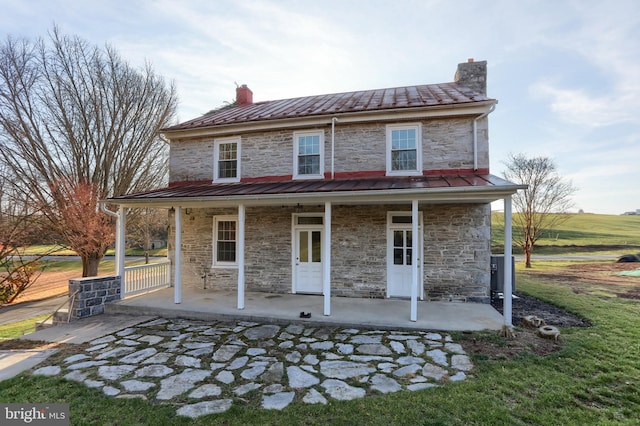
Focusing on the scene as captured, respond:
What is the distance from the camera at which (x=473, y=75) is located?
31.9 feet

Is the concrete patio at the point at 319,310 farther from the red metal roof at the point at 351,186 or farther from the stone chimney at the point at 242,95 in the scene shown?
the stone chimney at the point at 242,95

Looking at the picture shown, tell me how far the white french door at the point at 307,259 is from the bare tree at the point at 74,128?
1053cm

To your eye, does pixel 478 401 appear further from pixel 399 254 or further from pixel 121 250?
pixel 121 250

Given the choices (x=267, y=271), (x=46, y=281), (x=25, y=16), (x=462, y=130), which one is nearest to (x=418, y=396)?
(x=267, y=271)

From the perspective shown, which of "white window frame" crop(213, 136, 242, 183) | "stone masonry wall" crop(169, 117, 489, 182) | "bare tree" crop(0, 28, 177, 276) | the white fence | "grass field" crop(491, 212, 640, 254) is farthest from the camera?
"grass field" crop(491, 212, 640, 254)

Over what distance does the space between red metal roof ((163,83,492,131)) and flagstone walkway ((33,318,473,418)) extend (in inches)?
244

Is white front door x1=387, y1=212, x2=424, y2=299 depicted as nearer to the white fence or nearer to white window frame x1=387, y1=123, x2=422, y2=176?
white window frame x1=387, y1=123, x2=422, y2=176

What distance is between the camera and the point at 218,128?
995 cm

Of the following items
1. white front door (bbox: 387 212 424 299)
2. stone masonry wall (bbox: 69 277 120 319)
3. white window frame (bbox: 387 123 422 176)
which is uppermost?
white window frame (bbox: 387 123 422 176)

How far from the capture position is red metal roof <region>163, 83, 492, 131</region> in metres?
8.44

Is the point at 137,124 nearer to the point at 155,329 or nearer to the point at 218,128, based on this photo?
the point at 218,128

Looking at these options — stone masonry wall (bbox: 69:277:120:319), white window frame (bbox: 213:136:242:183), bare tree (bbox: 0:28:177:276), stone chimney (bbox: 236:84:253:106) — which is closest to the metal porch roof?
white window frame (bbox: 213:136:242:183)

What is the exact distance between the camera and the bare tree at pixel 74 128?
12.7m

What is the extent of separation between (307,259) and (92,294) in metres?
5.81
